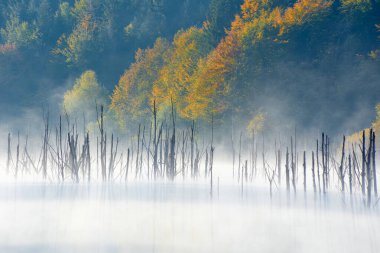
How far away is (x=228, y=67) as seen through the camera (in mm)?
36688

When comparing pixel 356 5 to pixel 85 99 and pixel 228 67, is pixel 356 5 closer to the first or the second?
pixel 228 67

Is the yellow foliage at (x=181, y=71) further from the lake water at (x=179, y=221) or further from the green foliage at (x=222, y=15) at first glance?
the lake water at (x=179, y=221)

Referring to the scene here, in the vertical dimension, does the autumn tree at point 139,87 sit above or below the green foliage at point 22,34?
below

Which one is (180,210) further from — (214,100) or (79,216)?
(214,100)

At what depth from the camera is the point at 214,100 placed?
36.5 metres

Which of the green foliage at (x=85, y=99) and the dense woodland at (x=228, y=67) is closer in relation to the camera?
the dense woodland at (x=228, y=67)

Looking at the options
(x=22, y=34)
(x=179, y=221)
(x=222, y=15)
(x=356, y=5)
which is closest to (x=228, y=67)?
(x=356, y=5)

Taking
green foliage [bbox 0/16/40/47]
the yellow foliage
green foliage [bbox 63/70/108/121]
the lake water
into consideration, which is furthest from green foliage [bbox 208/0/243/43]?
the lake water

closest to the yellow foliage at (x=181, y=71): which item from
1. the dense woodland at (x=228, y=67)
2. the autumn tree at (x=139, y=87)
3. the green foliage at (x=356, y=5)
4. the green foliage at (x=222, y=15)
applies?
the dense woodland at (x=228, y=67)

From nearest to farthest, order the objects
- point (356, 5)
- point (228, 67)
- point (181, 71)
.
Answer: point (356, 5) → point (228, 67) → point (181, 71)

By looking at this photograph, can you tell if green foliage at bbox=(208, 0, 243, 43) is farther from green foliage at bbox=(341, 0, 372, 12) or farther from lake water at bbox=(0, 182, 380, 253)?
lake water at bbox=(0, 182, 380, 253)

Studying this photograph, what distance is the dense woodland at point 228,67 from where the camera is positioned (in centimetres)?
3356

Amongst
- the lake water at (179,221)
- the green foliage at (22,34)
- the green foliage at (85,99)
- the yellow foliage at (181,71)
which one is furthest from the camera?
the green foliage at (22,34)

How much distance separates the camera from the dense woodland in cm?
3356
